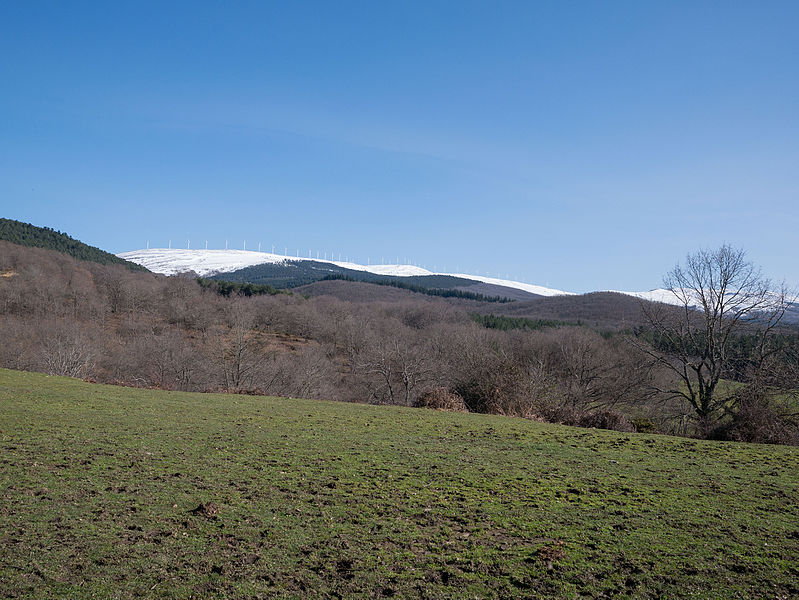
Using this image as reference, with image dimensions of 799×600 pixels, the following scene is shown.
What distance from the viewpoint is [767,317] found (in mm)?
38500

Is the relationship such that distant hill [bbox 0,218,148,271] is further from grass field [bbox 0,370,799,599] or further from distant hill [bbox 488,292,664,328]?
grass field [bbox 0,370,799,599]

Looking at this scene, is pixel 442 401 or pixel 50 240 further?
pixel 50 240

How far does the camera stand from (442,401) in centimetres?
3481

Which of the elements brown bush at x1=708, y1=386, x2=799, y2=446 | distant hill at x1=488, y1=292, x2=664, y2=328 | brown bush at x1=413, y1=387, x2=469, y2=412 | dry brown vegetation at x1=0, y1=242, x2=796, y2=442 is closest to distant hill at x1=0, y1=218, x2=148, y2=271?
dry brown vegetation at x1=0, y1=242, x2=796, y2=442

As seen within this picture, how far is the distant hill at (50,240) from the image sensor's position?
144750 mm

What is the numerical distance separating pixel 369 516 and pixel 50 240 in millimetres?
182594

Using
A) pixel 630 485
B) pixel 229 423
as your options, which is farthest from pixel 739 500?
pixel 229 423

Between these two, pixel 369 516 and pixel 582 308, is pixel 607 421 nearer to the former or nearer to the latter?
pixel 369 516

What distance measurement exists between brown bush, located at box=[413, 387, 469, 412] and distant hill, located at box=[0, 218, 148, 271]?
485 feet

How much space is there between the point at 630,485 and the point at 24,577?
12701 mm

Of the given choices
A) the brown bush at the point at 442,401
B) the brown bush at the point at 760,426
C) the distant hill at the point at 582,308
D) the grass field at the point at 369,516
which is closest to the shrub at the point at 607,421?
the brown bush at the point at 760,426

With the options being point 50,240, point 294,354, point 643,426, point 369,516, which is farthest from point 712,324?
point 50,240

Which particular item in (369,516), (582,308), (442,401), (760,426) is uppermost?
(582,308)

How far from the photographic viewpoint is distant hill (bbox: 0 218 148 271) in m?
145
